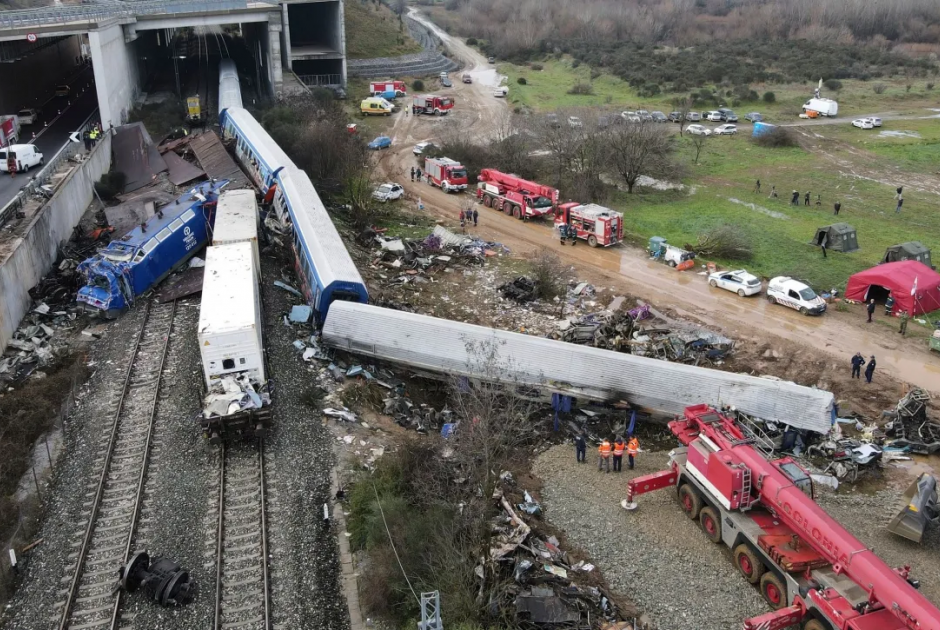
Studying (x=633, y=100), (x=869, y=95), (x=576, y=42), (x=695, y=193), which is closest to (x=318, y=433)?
(x=695, y=193)

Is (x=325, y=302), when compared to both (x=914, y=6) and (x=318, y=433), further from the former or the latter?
(x=914, y=6)

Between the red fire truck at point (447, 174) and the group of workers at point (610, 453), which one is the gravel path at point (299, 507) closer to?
the group of workers at point (610, 453)

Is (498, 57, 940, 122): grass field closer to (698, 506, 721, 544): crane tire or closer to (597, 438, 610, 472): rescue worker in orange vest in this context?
(597, 438, 610, 472): rescue worker in orange vest

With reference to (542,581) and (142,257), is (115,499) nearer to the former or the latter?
(542,581)

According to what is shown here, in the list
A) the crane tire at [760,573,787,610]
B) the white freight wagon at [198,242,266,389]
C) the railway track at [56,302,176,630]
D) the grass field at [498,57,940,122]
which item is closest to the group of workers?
the crane tire at [760,573,787,610]

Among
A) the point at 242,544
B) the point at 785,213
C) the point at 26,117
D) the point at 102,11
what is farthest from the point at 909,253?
the point at 102,11

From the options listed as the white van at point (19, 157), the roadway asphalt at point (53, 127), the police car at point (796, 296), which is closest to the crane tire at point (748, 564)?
the police car at point (796, 296)
